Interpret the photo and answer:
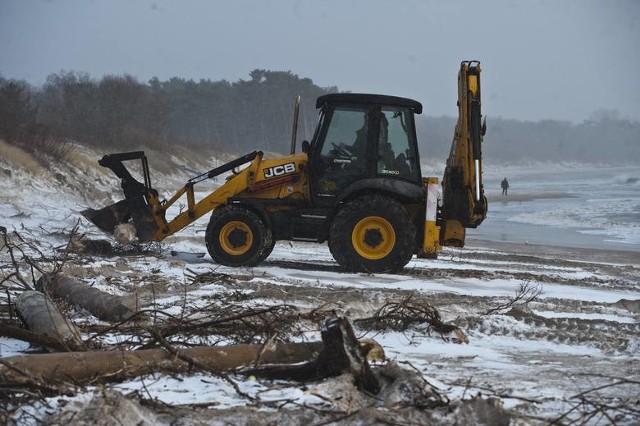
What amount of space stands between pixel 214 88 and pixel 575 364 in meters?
88.8

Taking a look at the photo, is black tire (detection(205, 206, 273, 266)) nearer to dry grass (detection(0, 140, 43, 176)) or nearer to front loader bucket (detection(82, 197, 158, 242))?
front loader bucket (detection(82, 197, 158, 242))

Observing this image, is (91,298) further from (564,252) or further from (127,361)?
(564,252)

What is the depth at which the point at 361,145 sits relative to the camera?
10289mm

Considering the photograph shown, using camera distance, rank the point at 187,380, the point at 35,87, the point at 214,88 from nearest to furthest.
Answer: the point at 187,380
the point at 35,87
the point at 214,88

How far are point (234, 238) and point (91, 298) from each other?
4.24 metres

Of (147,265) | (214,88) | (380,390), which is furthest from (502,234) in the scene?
(214,88)

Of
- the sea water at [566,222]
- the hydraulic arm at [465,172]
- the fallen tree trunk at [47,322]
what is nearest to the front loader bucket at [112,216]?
the hydraulic arm at [465,172]

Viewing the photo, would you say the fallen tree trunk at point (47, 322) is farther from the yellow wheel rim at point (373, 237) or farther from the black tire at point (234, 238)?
the yellow wheel rim at point (373, 237)

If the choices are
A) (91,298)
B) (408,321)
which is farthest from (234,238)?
(408,321)

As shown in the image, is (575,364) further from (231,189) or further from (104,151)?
(104,151)

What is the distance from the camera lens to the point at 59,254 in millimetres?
11070

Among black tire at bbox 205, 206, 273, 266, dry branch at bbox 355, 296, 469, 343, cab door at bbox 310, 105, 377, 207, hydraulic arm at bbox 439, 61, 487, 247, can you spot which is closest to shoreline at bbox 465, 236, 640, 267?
hydraulic arm at bbox 439, 61, 487, 247

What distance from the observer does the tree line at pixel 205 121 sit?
3412 cm

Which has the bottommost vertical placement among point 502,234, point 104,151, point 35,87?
point 502,234
